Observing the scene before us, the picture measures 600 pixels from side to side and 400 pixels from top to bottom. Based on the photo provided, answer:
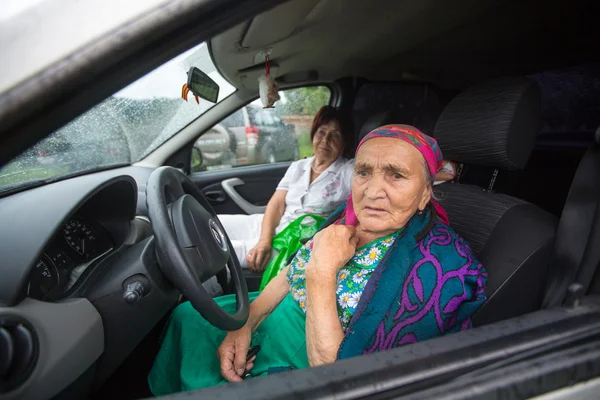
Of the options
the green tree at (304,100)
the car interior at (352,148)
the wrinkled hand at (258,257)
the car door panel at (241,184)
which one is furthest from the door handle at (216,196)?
the wrinkled hand at (258,257)

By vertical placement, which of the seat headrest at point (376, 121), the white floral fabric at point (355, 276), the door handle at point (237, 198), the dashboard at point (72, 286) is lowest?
the door handle at point (237, 198)

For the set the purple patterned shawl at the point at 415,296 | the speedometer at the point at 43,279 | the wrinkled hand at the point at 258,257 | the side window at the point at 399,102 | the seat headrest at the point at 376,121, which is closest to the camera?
the speedometer at the point at 43,279

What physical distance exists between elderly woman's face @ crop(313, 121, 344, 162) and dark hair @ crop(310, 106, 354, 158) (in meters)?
0.03

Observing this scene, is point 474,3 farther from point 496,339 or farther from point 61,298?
point 61,298

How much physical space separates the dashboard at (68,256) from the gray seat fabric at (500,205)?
130 cm

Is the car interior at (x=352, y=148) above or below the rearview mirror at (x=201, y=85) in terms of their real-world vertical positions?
below

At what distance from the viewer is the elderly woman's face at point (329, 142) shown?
118 inches

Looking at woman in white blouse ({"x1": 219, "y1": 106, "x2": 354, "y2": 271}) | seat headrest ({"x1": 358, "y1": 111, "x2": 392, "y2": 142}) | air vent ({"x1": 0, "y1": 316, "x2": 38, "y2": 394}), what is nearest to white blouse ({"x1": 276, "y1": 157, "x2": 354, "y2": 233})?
woman in white blouse ({"x1": 219, "y1": 106, "x2": 354, "y2": 271})

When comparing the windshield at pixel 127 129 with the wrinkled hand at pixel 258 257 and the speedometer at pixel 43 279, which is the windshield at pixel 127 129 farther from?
the wrinkled hand at pixel 258 257

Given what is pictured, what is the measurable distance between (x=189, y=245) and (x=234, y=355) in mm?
426

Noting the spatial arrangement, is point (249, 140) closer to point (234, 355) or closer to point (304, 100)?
point (304, 100)

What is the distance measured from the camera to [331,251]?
4.43ft

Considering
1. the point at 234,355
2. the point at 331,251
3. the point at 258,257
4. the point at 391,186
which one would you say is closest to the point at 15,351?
the point at 234,355

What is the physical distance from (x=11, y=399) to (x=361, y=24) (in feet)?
6.80
